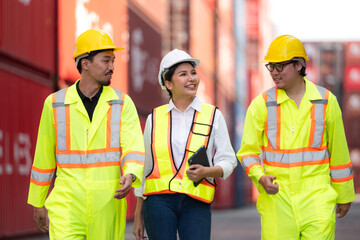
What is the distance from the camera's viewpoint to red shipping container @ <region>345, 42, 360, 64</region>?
5728 cm

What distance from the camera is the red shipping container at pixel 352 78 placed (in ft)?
185

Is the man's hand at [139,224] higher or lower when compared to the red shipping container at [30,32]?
lower

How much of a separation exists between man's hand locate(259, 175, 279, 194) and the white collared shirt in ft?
0.77

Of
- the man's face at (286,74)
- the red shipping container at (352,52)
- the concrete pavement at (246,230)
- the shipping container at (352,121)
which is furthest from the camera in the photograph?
the red shipping container at (352,52)

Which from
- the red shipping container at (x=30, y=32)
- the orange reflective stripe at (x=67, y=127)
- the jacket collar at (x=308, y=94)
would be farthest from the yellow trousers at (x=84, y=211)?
the red shipping container at (x=30, y=32)

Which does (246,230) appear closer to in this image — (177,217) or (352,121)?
(177,217)

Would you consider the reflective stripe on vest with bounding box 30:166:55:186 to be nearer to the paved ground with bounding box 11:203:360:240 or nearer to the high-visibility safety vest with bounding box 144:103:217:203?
the high-visibility safety vest with bounding box 144:103:217:203

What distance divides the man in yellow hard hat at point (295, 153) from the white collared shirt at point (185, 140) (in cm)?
18

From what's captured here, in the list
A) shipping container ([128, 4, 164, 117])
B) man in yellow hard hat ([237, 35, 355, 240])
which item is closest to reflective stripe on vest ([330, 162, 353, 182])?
man in yellow hard hat ([237, 35, 355, 240])

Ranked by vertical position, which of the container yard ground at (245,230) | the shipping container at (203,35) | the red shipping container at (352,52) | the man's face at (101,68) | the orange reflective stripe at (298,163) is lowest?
the container yard ground at (245,230)

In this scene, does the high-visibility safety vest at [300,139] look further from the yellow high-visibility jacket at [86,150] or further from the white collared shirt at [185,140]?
the yellow high-visibility jacket at [86,150]

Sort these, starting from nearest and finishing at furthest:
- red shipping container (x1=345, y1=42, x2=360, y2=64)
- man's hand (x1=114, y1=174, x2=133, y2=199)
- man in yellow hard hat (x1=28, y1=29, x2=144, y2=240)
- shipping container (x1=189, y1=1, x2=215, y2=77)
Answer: man's hand (x1=114, y1=174, x2=133, y2=199) < man in yellow hard hat (x1=28, y1=29, x2=144, y2=240) < shipping container (x1=189, y1=1, x2=215, y2=77) < red shipping container (x1=345, y1=42, x2=360, y2=64)

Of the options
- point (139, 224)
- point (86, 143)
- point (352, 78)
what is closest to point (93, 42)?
point (86, 143)

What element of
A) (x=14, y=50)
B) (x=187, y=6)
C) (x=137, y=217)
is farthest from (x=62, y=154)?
(x=187, y=6)
